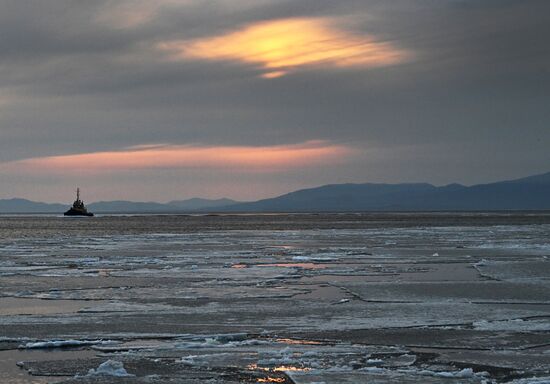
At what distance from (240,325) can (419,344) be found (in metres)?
3.03

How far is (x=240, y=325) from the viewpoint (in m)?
12.6

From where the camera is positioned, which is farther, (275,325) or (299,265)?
(299,265)

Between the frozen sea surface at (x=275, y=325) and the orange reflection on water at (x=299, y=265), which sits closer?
the frozen sea surface at (x=275, y=325)

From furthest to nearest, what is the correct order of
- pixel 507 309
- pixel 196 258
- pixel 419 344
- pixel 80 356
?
pixel 196 258 < pixel 507 309 < pixel 419 344 < pixel 80 356

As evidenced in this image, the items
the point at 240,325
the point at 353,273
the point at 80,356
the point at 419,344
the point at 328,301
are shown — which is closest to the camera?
the point at 80,356

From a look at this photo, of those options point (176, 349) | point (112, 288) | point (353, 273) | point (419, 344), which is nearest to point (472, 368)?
point (419, 344)

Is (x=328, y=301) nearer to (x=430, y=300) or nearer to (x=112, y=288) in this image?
(x=430, y=300)

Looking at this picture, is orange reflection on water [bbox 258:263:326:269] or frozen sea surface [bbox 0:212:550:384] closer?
frozen sea surface [bbox 0:212:550:384]

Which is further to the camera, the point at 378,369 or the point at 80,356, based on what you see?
the point at 80,356

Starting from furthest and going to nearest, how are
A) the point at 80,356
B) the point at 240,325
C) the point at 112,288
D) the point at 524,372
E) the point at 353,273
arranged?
1. the point at 353,273
2. the point at 112,288
3. the point at 240,325
4. the point at 80,356
5. the point at 524,372

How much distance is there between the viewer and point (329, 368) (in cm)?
937

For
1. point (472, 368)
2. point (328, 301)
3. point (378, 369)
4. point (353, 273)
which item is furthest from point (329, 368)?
point (353, 273)

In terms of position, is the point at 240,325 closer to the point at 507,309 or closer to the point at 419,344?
the point at 419,344

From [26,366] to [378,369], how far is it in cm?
420
